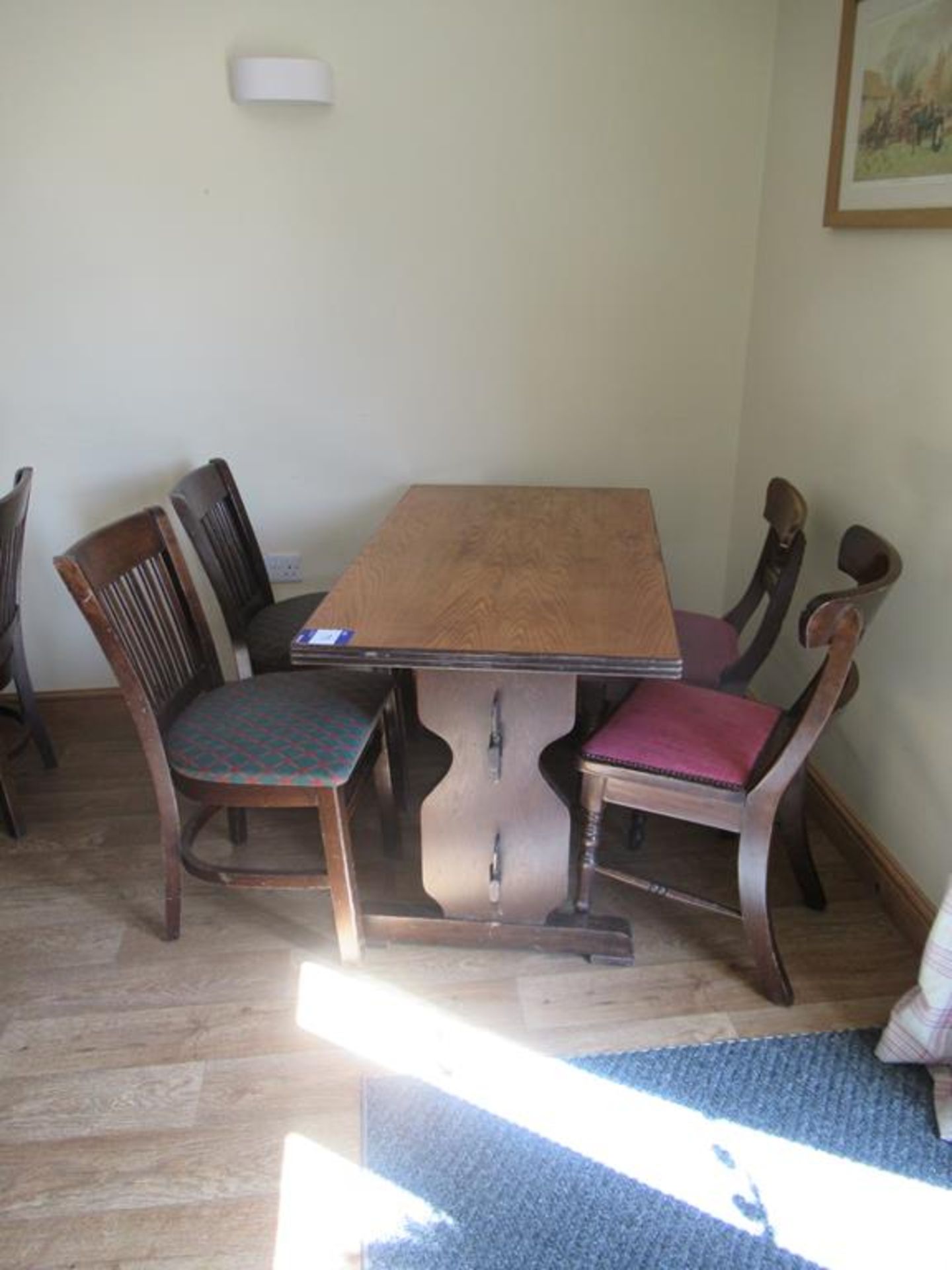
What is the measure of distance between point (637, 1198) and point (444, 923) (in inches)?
24.7

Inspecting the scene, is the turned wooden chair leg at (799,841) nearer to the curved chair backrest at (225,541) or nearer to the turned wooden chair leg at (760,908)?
the turned wooden chair leg at (760,908)

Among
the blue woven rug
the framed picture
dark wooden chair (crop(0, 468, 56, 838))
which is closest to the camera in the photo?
the blue woven rug

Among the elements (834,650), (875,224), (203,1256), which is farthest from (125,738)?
(875,224)

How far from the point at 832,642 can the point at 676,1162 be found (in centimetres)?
91

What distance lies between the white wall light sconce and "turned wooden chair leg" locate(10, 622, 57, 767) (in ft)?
5.07

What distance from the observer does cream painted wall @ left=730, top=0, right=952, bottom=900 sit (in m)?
1.78

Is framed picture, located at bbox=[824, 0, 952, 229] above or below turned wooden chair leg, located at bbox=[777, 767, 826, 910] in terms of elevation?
above

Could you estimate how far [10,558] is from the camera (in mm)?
2236

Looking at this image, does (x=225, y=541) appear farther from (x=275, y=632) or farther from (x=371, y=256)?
(x=371, y=256)

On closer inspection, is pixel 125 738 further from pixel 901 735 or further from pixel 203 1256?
pixel 901 735

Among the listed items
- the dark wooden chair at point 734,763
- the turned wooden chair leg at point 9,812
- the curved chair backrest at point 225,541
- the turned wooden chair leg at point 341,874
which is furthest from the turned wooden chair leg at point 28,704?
the dark wooden chair at point 734,763

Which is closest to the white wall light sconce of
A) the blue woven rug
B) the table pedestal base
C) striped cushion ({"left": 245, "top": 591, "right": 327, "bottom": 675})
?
striped cushion ({"left": 245, "top": 591, "right": 327, "bottom": 675})

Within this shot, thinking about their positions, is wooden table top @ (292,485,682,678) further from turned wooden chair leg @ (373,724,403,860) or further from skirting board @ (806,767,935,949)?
skirting board @ (806,767,935,949)

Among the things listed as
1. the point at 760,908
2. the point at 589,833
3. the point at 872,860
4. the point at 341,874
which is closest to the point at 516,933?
the point at 589,833
